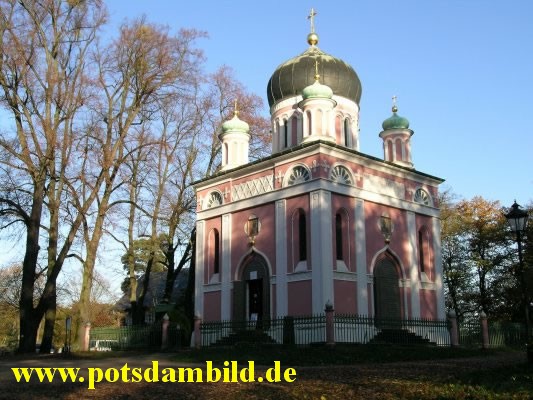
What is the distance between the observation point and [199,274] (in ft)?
84.6

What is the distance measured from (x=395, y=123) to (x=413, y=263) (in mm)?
6926

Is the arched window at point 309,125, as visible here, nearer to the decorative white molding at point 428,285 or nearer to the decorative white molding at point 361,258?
the decorative white molding at point 361,258

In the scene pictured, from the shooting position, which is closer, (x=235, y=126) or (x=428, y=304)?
(x=428, y=304)

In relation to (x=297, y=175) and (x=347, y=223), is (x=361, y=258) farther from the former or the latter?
(x=297, y=175)

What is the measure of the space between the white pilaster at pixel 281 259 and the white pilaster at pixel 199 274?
186 inches

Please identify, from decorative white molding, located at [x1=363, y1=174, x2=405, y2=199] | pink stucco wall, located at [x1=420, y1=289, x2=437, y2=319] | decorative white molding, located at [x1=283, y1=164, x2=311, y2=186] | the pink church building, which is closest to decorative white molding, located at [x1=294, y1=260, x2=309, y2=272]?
the pink church building

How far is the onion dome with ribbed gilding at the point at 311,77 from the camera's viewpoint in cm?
2633

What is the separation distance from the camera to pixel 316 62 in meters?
25.9

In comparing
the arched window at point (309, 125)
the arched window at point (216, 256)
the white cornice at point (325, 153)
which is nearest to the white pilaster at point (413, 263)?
the white cornice at point (325, 153)

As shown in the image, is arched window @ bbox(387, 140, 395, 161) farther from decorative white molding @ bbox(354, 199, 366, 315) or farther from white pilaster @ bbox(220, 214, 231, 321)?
white pilaster @ bbox(220, 214, 231, 321)

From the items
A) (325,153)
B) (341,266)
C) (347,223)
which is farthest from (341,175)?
(341,266)

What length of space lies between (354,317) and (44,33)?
1648 centimetres

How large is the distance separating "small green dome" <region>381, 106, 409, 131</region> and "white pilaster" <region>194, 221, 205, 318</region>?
963 centimetres

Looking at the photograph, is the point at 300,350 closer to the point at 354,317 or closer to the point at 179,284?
the point at 354,317
